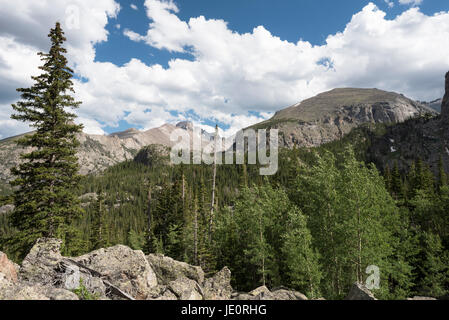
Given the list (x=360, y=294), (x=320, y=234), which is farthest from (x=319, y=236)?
(x=360, y=294)

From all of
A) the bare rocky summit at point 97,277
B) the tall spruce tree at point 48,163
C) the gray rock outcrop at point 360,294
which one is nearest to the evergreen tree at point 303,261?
the bare rocky summit at point 97,277

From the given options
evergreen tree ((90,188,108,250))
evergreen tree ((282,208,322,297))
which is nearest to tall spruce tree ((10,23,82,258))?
evergreen tree ((282,208,322,297))

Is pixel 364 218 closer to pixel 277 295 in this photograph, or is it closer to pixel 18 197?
pixel 277 295

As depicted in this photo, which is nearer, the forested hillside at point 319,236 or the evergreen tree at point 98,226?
the forested hillside at point 319,236

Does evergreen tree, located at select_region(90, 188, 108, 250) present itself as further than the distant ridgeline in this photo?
Yes

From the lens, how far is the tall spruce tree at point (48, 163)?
18328 millimetres

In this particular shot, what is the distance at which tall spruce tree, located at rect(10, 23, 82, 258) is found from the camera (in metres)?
18.3

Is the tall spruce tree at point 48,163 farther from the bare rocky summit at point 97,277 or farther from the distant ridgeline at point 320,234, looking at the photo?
the bare rocky summit at point 97,277

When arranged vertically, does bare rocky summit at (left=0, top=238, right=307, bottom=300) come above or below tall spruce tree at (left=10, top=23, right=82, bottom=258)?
below

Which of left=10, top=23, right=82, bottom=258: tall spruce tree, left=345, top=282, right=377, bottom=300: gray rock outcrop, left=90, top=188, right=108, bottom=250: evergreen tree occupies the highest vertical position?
left=10, top=23, right=82, bottom=258: tall spruce tree

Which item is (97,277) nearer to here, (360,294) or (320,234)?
(360,294)

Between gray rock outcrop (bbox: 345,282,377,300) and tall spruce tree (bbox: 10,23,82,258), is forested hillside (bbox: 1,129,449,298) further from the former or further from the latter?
gray rock outcrop (bbox: 345,282,377,300)

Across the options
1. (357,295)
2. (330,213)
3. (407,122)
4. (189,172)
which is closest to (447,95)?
(407,122)
